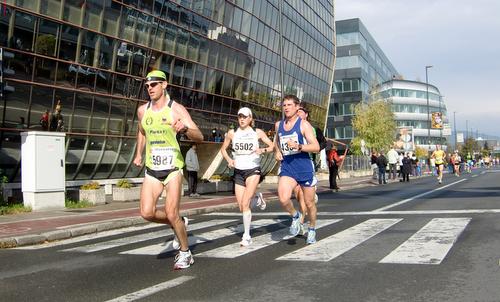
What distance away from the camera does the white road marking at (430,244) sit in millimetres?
5906

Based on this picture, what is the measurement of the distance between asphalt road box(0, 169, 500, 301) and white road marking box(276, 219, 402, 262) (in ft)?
0.04

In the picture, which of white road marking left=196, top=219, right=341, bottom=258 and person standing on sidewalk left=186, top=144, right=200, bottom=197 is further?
person standing on sidewalk left=186, top=144, right=200, bottom=197

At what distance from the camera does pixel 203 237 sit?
838 centimetres

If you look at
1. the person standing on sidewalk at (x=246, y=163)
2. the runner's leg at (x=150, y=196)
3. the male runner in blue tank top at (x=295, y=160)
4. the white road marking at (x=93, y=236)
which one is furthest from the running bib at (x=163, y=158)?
the white road marking at (x=93, y=236)

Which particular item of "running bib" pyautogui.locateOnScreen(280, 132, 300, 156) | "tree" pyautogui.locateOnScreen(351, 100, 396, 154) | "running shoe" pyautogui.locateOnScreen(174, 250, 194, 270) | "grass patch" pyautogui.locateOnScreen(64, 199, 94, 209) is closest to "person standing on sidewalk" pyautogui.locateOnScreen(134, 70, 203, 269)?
"running shoe" pyautogui.locateOnScreen(174, 250, 194, 270)

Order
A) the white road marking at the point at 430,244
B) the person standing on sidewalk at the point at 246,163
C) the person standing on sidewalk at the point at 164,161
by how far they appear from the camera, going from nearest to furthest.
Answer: the person standing on sidewalk at the point at 164,161, the white road marking at the point at 430,244, the person standing on sidewalk at the point at 246,163

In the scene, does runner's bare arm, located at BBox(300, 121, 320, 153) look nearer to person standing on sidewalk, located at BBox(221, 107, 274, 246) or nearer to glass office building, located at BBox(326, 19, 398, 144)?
person standing on sidewalk, located at BBox(221, 107, 274, 246)

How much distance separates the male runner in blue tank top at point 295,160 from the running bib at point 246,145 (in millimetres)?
376

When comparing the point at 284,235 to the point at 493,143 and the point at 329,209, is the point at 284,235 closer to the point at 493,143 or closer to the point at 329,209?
the point at 329,209

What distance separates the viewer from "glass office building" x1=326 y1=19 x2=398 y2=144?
7419 cm

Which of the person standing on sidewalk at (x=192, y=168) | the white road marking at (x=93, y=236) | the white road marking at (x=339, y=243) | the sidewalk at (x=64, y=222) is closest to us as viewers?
the white road marking at (x=339, y=243)

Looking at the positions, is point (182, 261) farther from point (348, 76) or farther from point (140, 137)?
point (348, 76)

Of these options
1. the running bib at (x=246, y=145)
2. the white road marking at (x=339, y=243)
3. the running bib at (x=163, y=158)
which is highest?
the running bib at (x=246, y=145)

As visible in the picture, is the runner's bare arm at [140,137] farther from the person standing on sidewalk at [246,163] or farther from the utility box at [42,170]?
the utility box at [42,170]
